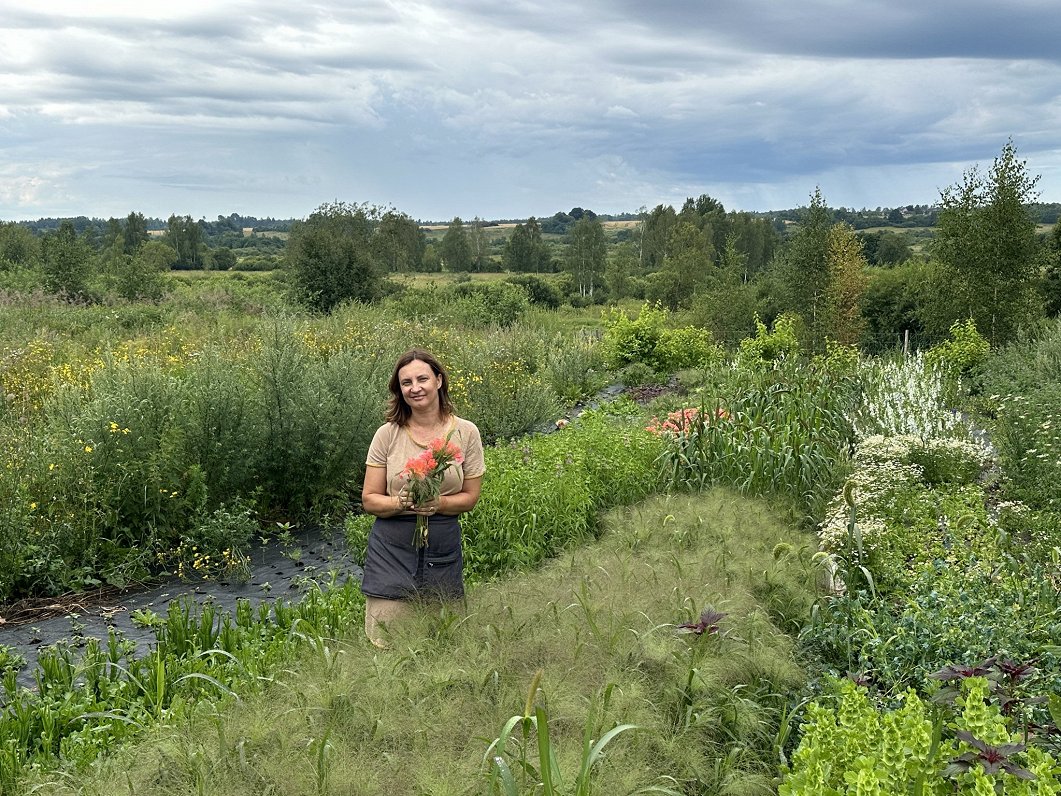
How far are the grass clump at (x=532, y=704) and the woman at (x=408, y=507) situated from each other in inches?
9.8

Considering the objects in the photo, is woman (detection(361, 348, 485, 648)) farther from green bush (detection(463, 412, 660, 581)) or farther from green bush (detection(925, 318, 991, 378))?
green bush (detection(925, 318, 991, 378))

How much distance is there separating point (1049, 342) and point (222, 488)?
11.5m

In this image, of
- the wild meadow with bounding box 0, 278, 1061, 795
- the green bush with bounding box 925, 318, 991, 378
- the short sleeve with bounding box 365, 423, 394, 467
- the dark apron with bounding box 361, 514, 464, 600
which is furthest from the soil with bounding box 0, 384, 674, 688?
the green bush with bounding box 925, 318, 991, 378

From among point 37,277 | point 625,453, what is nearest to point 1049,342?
point 625,453

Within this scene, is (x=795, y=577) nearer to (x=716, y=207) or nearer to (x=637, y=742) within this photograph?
(x=637, y=742)

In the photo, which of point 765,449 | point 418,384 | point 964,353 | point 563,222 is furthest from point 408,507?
point 563,222

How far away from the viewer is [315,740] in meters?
2.53

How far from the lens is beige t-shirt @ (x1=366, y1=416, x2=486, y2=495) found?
164 inches

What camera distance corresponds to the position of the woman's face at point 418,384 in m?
4.14

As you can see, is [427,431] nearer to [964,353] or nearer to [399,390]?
[399,390]

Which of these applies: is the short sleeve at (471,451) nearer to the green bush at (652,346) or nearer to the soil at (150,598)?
the soil at (150,598)

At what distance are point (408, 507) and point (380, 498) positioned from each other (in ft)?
0.54

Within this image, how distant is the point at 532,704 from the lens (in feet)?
8.91

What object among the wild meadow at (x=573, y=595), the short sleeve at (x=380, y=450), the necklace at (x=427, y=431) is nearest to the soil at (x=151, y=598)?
the wild meadow at (x=573, y=595)
